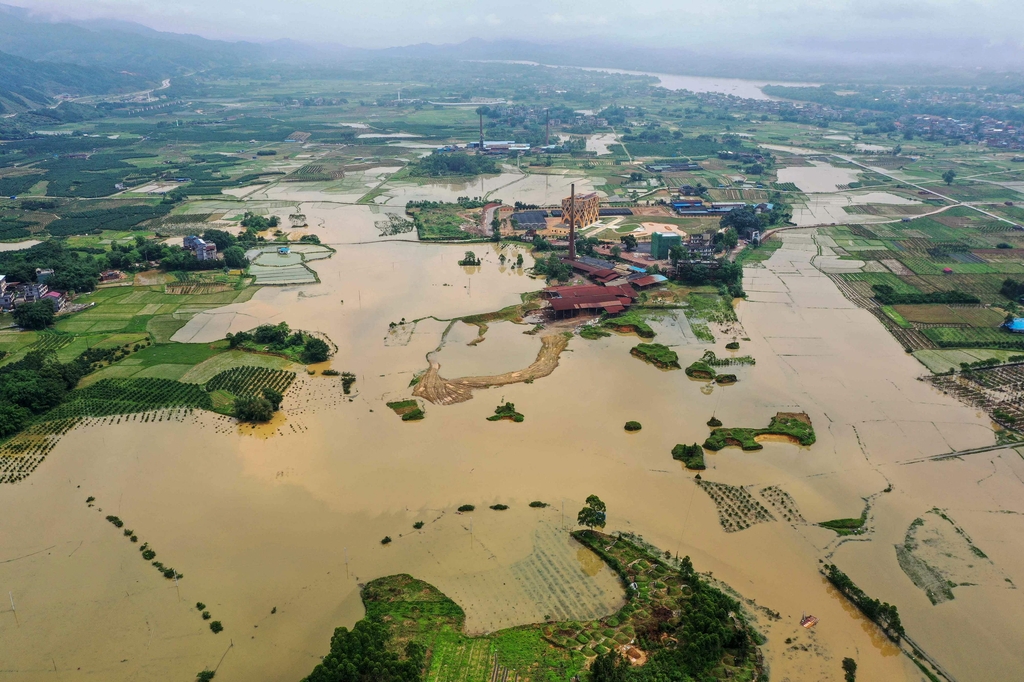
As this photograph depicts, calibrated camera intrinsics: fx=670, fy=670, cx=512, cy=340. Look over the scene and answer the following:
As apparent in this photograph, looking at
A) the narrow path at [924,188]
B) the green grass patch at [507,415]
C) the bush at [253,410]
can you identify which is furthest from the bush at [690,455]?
the narrow path at [924,188]

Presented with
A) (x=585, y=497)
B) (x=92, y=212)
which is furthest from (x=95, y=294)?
(x=585, y=497)

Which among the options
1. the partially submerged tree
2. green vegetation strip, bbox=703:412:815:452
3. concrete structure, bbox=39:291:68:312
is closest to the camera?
the partially submerged tree

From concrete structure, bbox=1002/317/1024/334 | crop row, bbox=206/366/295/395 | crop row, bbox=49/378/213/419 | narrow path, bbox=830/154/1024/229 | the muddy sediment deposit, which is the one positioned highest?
narrow path, bbox=830/154/1024/229

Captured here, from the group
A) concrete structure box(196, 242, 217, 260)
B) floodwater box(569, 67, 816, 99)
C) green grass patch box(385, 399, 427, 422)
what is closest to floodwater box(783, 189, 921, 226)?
green grass patch box(385, 399, 427, 422)

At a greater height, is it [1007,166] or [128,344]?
[1007,166]

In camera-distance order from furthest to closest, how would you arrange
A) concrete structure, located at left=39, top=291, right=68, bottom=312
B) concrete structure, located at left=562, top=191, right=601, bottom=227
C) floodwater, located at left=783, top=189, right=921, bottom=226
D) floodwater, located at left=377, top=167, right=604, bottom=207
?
floodwater, located at left=377, top=167, right=604, bottom=207 < floodwater, located at left=783, top=189, right=921, bottom=226 < concrete structure, located at left=562, top=191, right=601, bottom=227 < concrete structure, located at left=39, top=291, right=68, bottom=312

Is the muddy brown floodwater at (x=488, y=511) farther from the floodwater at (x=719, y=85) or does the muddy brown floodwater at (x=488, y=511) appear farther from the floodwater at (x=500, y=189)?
the floodwater at (x=719, y=85)

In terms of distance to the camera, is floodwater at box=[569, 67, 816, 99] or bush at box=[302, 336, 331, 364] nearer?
bush at box=[302, 336, 331, 364]

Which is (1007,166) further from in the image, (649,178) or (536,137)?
(536,137)

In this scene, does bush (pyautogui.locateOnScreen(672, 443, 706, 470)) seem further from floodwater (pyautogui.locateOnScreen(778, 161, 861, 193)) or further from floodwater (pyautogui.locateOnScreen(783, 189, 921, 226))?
floodwater (pyautogui.locateOnScreen(778, 161, 861, 193))
